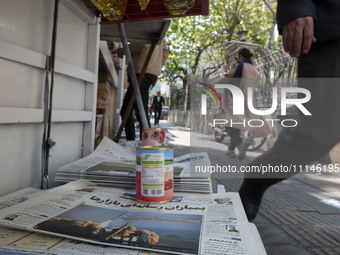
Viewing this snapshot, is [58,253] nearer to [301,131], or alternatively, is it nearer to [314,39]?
[301,131]

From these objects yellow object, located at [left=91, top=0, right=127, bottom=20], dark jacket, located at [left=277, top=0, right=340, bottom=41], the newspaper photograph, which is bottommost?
the newspaper photograph

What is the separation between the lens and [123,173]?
140 centimetres

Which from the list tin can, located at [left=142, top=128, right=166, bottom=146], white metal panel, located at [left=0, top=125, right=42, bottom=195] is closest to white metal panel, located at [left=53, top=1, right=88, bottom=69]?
white metal panel, located at [left=0, top=125, right=42, bottom=195]

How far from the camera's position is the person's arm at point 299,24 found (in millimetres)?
1242

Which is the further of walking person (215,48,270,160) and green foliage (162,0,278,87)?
green foliage (162,0,278,87)

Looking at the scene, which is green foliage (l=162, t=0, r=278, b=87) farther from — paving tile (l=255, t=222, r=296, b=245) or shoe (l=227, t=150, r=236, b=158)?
paving tile (l=255, t=222, r=296, b=245)

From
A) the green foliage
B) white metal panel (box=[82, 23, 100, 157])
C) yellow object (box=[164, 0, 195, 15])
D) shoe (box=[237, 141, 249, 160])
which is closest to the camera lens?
yellow object (box=[164, 0, 195, 15])

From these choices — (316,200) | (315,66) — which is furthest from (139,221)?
(316,200)

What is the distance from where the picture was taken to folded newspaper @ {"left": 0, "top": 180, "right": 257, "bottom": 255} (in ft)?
2.58

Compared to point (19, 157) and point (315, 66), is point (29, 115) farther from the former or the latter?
point (315, 66)

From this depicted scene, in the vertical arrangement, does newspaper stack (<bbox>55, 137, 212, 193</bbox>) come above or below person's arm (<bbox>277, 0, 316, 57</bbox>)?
below

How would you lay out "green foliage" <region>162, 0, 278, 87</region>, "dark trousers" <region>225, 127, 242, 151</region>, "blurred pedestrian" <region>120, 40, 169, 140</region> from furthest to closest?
"green foliage" <region>162, 0, 278, 87</region>
"dark trousers" <region>225, 127, 242, 151</region>
"blurred pedestrian" <region>120, 40, 169, 140</region>

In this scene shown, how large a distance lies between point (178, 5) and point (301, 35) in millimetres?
650

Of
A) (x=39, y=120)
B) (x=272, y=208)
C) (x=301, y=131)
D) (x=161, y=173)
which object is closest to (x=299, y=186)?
(x=272, y=208)
